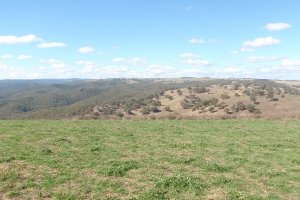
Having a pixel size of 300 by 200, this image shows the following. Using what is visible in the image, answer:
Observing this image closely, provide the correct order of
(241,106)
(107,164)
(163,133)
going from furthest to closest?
(241,106) < (163,133) < (107,164)

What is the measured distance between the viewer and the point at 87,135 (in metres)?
17.5

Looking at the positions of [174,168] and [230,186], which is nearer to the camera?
[230,186]

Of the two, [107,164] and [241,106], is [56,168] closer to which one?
[107,164]

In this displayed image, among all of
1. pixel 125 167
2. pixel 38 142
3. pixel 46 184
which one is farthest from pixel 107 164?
pixel 38 142

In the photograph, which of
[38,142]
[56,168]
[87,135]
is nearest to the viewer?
[56,168]

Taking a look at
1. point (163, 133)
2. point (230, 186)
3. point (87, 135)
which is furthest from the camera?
point (163, 133)

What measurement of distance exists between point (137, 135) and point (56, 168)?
8.72 meters

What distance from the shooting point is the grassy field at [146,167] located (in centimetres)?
798

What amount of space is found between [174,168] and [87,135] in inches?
364

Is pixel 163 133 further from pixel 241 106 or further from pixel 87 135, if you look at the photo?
pixel 241 106

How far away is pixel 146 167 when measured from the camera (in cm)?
1055

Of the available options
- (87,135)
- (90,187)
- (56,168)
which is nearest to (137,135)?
(87,135)

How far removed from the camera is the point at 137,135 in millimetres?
18094

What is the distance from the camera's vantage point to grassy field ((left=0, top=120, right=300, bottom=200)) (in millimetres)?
7984
